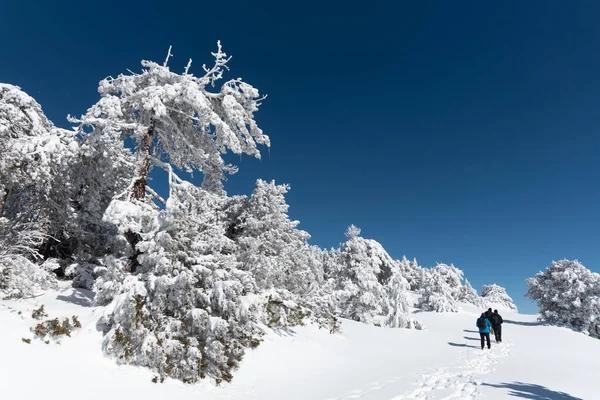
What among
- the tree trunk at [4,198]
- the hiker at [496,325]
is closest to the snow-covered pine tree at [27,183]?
the tree trunk at [4,198]

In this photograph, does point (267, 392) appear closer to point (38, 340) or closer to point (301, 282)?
point (38, 340)

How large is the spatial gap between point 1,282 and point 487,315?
70.3ft

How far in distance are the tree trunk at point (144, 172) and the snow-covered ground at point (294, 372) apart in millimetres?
3405

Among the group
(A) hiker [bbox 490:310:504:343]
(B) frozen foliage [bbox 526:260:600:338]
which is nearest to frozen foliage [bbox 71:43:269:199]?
(A) hiker [bbox 490:310:504:343]

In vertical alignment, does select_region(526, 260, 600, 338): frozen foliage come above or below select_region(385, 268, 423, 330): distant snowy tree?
above

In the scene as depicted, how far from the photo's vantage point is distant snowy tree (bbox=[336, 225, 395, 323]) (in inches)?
921

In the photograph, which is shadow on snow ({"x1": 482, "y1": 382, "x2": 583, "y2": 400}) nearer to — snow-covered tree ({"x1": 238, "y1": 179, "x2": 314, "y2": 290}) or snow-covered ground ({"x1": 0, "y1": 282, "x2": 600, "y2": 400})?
snow-covered ground ({"x1": 0, "y1": 282, "x2": 600, "y2": 400})

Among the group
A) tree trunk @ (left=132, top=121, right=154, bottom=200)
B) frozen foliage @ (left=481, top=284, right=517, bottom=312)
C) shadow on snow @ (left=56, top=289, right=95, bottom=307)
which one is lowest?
shadow on snow @ (left=56, top=289, right=95, bottom=307)

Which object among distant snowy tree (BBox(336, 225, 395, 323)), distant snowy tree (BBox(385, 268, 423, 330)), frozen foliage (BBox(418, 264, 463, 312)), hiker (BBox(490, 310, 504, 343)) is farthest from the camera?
frozen foliage (BBox(418, 264, 463, 312))

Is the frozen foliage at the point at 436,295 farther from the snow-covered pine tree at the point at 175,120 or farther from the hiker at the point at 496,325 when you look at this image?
the snow-covered pine tree at the point at 175,120

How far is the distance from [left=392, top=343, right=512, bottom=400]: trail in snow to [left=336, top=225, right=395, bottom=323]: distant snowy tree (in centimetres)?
993

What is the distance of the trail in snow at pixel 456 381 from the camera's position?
7328 mm

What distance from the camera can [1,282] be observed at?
8.61 m

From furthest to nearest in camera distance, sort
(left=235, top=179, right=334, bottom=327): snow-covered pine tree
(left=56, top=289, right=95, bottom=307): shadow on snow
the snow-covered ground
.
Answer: (left=235, top=179, right=334, bottom=327): snow-covered pine tree, (left=56, top=289, right=95, bottom=307): shadow on snow, the snow-covered ground
